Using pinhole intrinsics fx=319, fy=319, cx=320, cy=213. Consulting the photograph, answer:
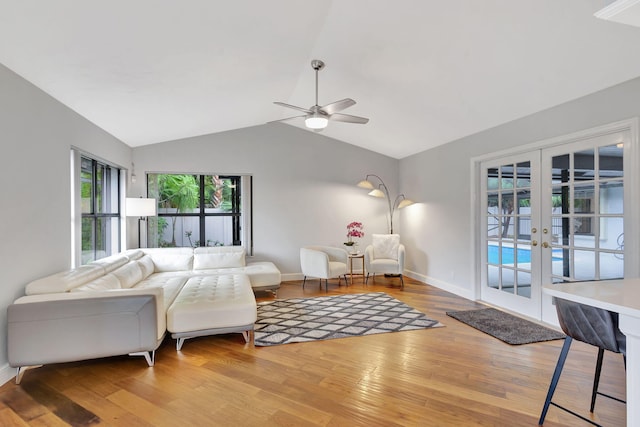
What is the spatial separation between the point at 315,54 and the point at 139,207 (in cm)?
330

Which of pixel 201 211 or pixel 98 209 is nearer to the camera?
pixel 98 209

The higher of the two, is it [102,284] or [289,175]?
[289,175]

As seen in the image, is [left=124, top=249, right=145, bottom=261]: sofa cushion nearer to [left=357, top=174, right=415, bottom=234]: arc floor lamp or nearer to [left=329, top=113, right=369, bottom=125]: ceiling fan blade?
[left=329, top=113, right=369, bottom=125]: ceiling fan blade

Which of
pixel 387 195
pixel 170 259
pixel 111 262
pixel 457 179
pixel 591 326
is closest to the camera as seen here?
pixel 591 326

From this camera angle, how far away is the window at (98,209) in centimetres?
387

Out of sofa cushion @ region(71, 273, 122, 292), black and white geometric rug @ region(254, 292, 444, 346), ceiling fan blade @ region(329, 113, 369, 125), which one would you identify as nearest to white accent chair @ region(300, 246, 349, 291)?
black and white geometric rug @ region(254, 292, 444, 346)

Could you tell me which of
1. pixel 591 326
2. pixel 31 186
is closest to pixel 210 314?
pixel 31 186

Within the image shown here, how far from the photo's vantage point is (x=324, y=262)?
525 cm

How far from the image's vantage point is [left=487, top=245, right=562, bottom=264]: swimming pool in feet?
11.9

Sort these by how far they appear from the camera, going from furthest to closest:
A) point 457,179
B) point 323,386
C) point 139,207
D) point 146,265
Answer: point 457,179
point 139,207
point 146,265
point 323,386

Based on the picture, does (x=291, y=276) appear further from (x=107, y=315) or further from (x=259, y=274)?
(x=107, y=315)

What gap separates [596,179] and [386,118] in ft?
8.95

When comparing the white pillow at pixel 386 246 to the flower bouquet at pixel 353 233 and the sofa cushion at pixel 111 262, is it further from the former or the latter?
the sofa cushion at pixel 111 262

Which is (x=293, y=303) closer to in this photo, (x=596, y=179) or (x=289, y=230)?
(x=289, y=230)
